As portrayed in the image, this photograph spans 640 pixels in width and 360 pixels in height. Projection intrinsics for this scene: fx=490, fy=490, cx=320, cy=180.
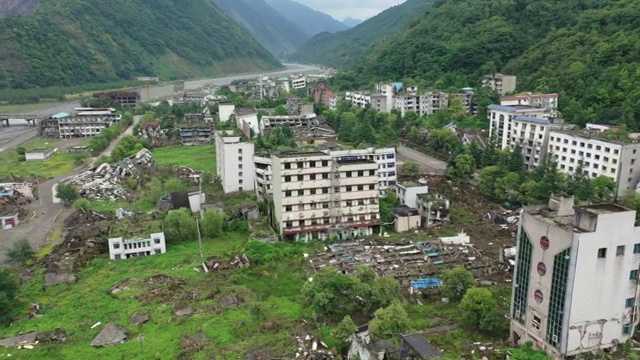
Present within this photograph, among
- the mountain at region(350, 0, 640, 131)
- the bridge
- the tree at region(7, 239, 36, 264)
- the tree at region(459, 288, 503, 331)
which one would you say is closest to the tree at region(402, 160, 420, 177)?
the mountain at region(350, 0, 640, 131)

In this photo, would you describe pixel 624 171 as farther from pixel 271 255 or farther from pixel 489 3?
pixel 489 3

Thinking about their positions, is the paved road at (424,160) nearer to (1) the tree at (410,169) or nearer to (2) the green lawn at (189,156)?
(1) the tree at (410,169)

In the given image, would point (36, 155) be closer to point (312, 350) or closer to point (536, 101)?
point (312, 350)

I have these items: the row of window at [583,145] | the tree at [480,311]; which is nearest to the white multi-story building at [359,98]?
the row of window at [583,145]

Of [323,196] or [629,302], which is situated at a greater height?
[323,196]

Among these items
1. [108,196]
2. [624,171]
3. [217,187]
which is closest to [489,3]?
[624,171]

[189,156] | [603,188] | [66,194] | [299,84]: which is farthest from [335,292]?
[299,84]
